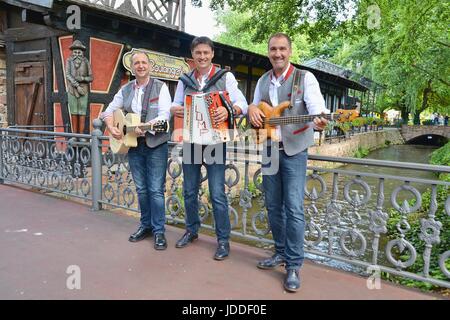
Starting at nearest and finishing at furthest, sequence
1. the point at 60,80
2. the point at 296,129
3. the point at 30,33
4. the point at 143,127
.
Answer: the point at 296,129, the point at 143,127, the point at 60,80, the point at 30,33

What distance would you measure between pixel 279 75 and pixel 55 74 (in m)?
6.91

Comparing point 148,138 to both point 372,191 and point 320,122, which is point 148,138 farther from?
point 372,191

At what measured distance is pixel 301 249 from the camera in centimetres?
291

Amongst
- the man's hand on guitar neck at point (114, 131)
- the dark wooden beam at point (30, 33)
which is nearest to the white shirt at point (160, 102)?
the man's hand on guitar neck at point (114, 131)

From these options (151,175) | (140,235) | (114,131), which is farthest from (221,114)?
(140,235)

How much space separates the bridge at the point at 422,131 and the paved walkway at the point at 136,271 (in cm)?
3129

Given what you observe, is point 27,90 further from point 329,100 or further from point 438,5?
point 329,100

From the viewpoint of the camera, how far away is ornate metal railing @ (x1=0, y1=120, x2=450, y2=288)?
2988 millimetres

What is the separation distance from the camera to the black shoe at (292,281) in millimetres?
2863

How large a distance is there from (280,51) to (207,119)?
0.79 meters

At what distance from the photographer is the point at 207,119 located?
311cm

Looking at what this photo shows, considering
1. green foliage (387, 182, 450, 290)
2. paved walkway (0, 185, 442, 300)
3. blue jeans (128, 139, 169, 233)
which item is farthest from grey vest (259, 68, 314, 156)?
green foliage (387, 182, 450, 290)

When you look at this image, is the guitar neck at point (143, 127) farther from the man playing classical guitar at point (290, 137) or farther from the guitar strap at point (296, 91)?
the guitar strap at point (296, 91)
